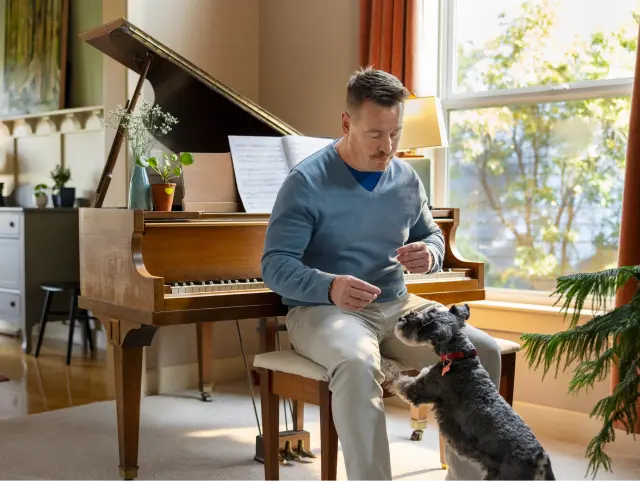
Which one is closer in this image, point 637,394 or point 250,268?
point 637,394

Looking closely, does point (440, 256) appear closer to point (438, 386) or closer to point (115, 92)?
point (438, 386)

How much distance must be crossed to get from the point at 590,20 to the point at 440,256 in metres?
1.78

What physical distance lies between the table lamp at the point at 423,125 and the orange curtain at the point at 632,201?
745 mm

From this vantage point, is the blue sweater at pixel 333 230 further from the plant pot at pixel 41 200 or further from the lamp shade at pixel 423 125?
the plant pot at pixel 41 200

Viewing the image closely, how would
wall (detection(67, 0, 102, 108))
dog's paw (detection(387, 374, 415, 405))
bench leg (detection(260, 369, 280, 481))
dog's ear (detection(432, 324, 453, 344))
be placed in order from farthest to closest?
wall (detection(67, 0, 102, 108)) → bench leg (detection(260, 369, 280, 481)) → dog's paw (detection(387, 374, 415, 405)) → dog's ear (detection(432, 324, 453, 344))

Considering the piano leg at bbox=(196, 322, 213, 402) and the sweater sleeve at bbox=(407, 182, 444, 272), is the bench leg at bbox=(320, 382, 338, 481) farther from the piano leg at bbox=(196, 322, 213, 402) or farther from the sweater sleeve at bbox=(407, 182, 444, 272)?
the piano leg at bbox=(196, 322, 213, 402)

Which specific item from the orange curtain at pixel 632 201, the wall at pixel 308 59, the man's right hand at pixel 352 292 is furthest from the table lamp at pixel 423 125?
the man's right hand at pixel 352 292

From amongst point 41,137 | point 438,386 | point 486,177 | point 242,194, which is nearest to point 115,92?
point 242,194

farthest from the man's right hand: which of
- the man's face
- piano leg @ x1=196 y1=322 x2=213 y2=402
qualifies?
piano leg @ x1=196 y1=322 x2=213 y2=402

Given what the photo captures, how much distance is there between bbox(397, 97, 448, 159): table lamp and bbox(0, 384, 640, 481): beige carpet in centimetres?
124

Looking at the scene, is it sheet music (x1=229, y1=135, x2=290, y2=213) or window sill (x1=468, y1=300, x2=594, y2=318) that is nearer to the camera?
sheet music (x1=229, y1=135, x2=290, y2=213)

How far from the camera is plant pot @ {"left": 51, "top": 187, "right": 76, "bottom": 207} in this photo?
589 centimetres

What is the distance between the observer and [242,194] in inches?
126

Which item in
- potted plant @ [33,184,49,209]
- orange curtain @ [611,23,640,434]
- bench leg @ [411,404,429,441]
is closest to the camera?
orange curtain @ [611,23,640,434]
